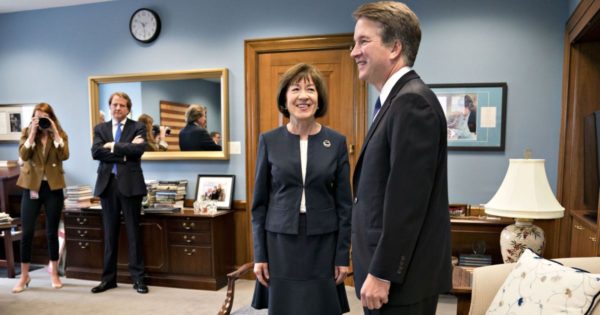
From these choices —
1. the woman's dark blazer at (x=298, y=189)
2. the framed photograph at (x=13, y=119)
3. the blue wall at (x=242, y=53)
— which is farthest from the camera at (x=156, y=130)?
the woman's dark blazer at (x=298, y=189)

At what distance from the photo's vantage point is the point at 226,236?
3625 mm

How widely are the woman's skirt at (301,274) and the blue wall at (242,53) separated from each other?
1.93 metres

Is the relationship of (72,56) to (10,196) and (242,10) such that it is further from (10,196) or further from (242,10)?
(242,10)

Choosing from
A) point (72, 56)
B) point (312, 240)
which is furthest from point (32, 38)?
point (312, 240)

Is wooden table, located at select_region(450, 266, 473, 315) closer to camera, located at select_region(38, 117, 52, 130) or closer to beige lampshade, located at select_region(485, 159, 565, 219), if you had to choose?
beige lampshade, located at select_region(485, 159, 565, 219)

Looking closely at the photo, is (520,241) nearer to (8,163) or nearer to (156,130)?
(156,130)

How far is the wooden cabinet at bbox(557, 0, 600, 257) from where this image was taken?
256 cm

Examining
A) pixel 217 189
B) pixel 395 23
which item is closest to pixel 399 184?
pixel 395 23

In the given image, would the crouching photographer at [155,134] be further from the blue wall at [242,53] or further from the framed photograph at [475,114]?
the framed photograph at [475,114]

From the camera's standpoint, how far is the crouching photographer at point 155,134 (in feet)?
12.9

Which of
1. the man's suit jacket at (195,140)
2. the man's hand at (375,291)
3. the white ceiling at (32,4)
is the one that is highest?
the white ceiling at (32,4)

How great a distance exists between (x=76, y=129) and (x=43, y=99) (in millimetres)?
529

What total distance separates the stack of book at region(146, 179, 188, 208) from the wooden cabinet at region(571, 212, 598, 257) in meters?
3.09

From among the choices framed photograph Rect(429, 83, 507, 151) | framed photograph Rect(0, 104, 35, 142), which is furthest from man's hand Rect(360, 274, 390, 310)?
framed photograph Rect(0, 104, 35, 142)
